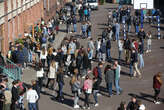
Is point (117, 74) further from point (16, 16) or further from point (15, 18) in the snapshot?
point (16, 16)

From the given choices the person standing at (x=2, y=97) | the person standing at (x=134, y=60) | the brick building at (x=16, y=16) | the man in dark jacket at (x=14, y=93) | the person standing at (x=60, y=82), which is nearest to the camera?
the person standing at (x=2, y=97)

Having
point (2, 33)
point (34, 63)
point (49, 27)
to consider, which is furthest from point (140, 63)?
point (49, 27)

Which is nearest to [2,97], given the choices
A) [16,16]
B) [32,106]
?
[32,106]

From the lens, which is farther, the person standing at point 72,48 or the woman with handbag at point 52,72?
the person standing at point 72,48

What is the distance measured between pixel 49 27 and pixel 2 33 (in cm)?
1095

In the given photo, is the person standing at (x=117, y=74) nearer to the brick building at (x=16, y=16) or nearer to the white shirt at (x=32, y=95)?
the white shirt at (x=32, y=95)

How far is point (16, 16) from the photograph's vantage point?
3472 cm

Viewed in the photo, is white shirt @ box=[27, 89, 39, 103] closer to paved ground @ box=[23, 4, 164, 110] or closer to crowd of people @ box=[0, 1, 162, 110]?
crowd of people @ box=[0, 1, 162, 110]

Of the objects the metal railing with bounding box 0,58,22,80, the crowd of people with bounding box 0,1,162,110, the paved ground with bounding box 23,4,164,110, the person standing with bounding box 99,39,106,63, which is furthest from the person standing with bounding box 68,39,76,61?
the metal railing with bounding box 0,58,22,80

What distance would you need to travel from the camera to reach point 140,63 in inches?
1121

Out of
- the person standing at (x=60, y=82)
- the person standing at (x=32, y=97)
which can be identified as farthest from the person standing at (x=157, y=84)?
the person standing at (x=32, y=97)

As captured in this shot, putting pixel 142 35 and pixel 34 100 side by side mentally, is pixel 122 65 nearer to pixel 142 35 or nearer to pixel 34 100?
pixel 142 35

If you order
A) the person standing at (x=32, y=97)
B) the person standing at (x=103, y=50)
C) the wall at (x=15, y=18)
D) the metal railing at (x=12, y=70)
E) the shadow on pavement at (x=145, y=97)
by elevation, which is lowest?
the shadow on pavement at (x=145, y=97)

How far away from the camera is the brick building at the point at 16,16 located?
2980cm
